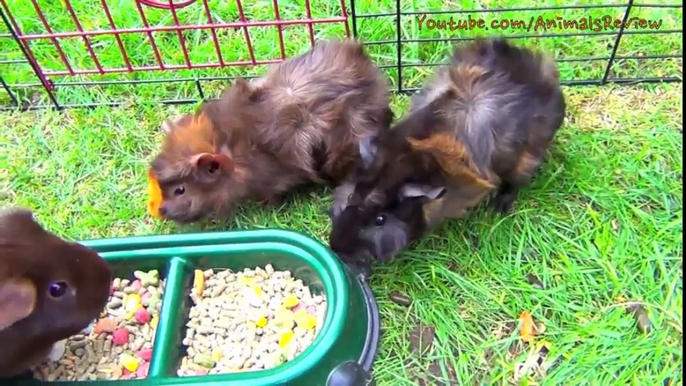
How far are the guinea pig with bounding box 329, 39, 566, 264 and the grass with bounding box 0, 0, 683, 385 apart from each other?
0.20 meters

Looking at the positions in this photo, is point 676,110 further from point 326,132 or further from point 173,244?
point 173,244

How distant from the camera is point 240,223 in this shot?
10.2 feet

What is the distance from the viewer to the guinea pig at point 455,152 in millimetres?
2660

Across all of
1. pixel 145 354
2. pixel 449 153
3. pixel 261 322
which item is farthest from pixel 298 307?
pixel 449 153

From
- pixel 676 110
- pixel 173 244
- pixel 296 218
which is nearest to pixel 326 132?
pixel 296 218

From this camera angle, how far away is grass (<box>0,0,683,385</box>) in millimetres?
2750

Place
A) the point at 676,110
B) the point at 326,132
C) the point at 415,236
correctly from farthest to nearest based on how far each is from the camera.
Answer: the point at 676,110 → the point at 326,132 → the point at 415,236

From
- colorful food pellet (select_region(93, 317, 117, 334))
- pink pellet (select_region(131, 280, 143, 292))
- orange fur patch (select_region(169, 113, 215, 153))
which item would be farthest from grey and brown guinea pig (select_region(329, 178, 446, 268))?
colorful food pellet (select_region(93, 317, 117, 334))

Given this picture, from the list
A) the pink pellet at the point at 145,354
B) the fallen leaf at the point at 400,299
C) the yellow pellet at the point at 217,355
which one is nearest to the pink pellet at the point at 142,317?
the pink pellet at the point at 145,354

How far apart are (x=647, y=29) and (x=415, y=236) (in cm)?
155

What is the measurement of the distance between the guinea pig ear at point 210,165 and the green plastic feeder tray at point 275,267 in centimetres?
25

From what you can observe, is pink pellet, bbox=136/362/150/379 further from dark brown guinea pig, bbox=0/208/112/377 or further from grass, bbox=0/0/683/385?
grass, bbox=0/0/683/385

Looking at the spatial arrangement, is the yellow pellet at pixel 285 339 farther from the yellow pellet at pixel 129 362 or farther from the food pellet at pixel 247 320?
the yellow pellet at pixel 129 362

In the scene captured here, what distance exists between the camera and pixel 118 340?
2729mm
